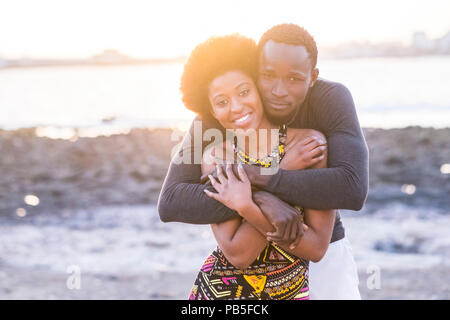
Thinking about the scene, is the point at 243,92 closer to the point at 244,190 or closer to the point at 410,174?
the point at 244,190

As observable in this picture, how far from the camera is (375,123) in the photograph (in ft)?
57.9

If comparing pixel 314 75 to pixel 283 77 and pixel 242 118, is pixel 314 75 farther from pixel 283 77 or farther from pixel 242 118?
pixel 242 118

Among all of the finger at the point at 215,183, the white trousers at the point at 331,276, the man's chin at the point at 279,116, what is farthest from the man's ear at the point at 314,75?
the white trousers at the point at 331,276

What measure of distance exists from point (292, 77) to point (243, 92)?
Result: 0.22 m

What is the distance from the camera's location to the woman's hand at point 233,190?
2264 mm

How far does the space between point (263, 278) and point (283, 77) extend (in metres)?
0.84

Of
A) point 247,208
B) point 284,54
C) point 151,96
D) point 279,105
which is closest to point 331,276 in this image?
point 247,208

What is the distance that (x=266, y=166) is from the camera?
95.1 inches

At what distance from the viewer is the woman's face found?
238cm

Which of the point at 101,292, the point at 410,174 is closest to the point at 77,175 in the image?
the point at 101,292

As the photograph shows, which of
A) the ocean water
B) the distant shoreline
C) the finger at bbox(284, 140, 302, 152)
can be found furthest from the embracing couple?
the ocean water

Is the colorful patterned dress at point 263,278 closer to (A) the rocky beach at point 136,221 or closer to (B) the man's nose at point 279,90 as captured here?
(B) the man's nose at point 279,90

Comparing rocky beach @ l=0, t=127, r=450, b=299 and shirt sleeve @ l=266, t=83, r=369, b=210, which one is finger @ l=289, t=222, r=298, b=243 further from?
rocky beach @ l=0, t=127, r=450, b=299
